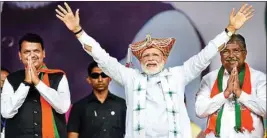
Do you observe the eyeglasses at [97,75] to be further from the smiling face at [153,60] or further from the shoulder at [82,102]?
the smiling face at [153,60]

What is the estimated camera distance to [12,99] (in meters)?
6.73

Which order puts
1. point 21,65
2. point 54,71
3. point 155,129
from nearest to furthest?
point 155,129, point 54,71, point 21,65

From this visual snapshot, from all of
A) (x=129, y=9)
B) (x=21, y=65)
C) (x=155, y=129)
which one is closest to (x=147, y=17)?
(x=129, y=9)

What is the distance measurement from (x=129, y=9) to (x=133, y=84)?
1759 millimetres

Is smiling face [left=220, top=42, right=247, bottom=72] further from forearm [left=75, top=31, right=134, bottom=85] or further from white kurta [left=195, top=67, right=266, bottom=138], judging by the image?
forearm [left=75, top=31, right=134, bottom=85]

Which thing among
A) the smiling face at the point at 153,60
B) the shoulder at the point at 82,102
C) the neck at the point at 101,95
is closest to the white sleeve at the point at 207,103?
the smiling face at the point at 153,60

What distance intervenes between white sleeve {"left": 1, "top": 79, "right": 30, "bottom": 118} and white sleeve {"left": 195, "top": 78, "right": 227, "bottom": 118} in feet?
4.99

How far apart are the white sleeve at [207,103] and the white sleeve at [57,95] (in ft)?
3.82

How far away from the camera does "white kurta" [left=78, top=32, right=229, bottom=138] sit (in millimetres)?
6582

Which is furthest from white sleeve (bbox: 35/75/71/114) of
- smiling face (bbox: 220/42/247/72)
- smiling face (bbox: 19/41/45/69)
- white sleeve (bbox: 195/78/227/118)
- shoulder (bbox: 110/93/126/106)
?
smiling face (bbox: 220/42/247/72)

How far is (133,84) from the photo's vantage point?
22.1ft

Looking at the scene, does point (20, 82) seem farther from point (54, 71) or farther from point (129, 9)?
point (129, 9)

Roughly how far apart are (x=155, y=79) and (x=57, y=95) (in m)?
0.84

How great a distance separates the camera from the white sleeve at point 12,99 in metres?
6.70
